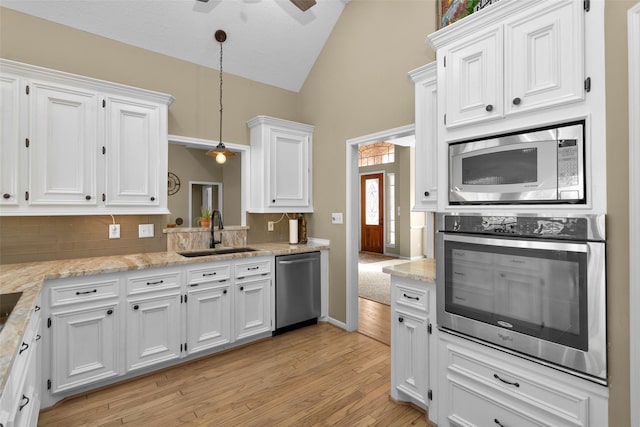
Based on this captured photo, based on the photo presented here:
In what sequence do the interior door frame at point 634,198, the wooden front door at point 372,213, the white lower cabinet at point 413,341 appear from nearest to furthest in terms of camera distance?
the interior door frame at point 634,198 → the white lower cabinet at point 413,341 → the wooden front door at point 372,213

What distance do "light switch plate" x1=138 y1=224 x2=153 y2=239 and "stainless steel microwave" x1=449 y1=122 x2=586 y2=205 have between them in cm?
281

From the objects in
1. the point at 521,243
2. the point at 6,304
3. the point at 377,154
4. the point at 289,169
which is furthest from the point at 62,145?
the point at 377,154

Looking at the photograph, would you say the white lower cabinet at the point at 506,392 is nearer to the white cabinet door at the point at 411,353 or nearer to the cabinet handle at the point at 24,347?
the white cabinet door at the point at 411,353

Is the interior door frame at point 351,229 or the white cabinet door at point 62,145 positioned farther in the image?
the interior door frame at point 351,229

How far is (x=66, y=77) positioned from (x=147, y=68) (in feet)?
2.82

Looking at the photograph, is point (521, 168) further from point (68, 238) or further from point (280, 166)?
point (68, 238)

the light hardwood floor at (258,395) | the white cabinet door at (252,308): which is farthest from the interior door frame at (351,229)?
the white cabinet door at (252,308)

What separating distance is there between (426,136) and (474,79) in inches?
22.1

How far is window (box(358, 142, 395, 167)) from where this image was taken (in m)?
8.22

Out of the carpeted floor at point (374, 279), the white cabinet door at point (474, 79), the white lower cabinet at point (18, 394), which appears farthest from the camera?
the carpeted floor at point (374, 279)

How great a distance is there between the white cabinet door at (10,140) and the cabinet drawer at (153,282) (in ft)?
3.27

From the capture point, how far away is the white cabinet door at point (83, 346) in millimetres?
2229

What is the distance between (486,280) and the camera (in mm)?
1745

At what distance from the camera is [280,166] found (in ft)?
12.3
